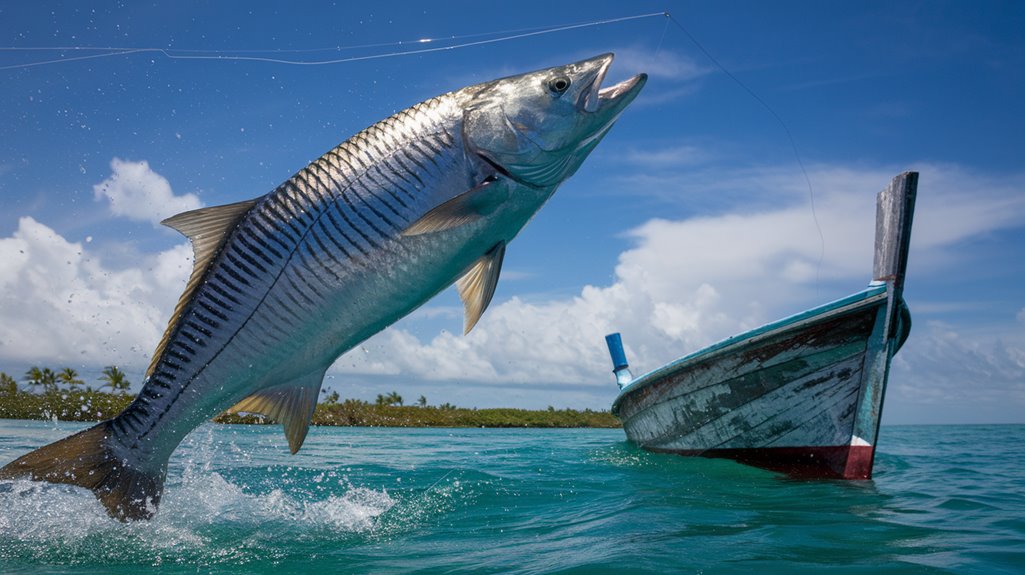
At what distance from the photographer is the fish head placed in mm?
3873

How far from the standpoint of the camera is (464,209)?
12.2 ft

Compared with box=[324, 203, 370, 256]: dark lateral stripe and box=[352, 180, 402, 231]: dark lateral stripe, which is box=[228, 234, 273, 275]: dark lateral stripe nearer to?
box=[324, 203, 370, 256]: dark lateral stripe

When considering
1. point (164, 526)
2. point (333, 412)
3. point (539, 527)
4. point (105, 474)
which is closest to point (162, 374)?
point (105, 474)

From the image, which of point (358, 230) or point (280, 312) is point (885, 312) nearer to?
point (358, 230)

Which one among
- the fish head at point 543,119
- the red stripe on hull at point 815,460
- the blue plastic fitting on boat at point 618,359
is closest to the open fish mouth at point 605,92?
the fish head at point 543,119

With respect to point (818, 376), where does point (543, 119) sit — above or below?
above

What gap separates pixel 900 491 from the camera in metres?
8.57

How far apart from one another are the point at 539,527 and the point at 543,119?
3.64m

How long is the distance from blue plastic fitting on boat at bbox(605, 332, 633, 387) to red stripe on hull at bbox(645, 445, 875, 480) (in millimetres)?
5224

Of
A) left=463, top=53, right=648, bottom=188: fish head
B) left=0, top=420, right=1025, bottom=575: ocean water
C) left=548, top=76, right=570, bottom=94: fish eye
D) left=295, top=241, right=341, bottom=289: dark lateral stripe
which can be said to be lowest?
left=0, top=420, right=1025, bottom=575: ocean water

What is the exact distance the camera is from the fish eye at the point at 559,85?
3951 millimetres

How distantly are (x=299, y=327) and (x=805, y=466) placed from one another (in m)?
8.56

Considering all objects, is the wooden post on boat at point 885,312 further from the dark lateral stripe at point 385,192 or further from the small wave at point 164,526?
the dark lateral stripe at point 385,192

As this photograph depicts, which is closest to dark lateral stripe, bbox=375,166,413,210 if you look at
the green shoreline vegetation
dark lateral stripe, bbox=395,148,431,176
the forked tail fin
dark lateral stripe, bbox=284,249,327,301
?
dark lateral stripe, bbox=395,148,431,176
